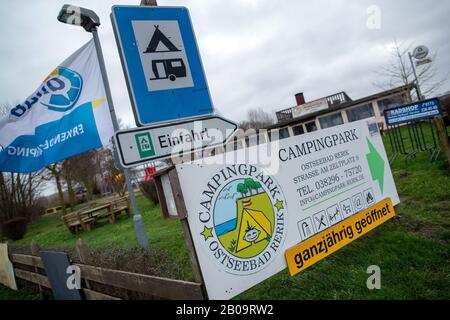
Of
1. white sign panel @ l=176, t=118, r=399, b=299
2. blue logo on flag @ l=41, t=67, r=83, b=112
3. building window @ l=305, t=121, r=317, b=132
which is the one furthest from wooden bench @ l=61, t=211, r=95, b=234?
building window @ l=305, t=121, r=317, b=132

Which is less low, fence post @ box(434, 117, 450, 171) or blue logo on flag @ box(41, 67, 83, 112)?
blue logo on flag @ box(41, 67, 83, 112)

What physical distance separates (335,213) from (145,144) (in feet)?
7.85

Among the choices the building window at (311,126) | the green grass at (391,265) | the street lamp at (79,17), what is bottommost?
the green grass at (391,265)

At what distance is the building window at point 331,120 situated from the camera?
82.1ft

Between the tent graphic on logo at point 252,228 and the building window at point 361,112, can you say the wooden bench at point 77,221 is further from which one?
the building window at point 361,112

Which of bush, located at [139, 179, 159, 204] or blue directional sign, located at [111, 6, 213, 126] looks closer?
blue directional sign, located at [111, 6, 213, 126]

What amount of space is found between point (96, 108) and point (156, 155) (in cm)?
345

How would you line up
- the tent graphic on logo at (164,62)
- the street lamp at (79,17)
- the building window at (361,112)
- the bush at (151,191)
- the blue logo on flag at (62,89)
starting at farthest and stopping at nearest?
the building window at (361,112) < the bush at (151,191) < the blue logo on flag at (62,89) < the street lamp at (79,17) < the tent graphic on logo at (164,62)

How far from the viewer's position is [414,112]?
295 inches

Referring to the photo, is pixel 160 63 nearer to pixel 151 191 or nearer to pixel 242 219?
pixel 242 219

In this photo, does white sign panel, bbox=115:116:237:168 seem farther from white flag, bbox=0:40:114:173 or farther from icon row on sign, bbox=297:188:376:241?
white flag, bbox=0:40:114:173

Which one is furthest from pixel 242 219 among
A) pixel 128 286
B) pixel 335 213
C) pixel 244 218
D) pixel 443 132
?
pixel 443 132

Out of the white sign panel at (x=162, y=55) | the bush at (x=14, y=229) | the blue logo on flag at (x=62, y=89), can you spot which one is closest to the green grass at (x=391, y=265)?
the white sign panel at (x=162, y=55)

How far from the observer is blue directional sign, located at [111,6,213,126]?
232 centimetres
